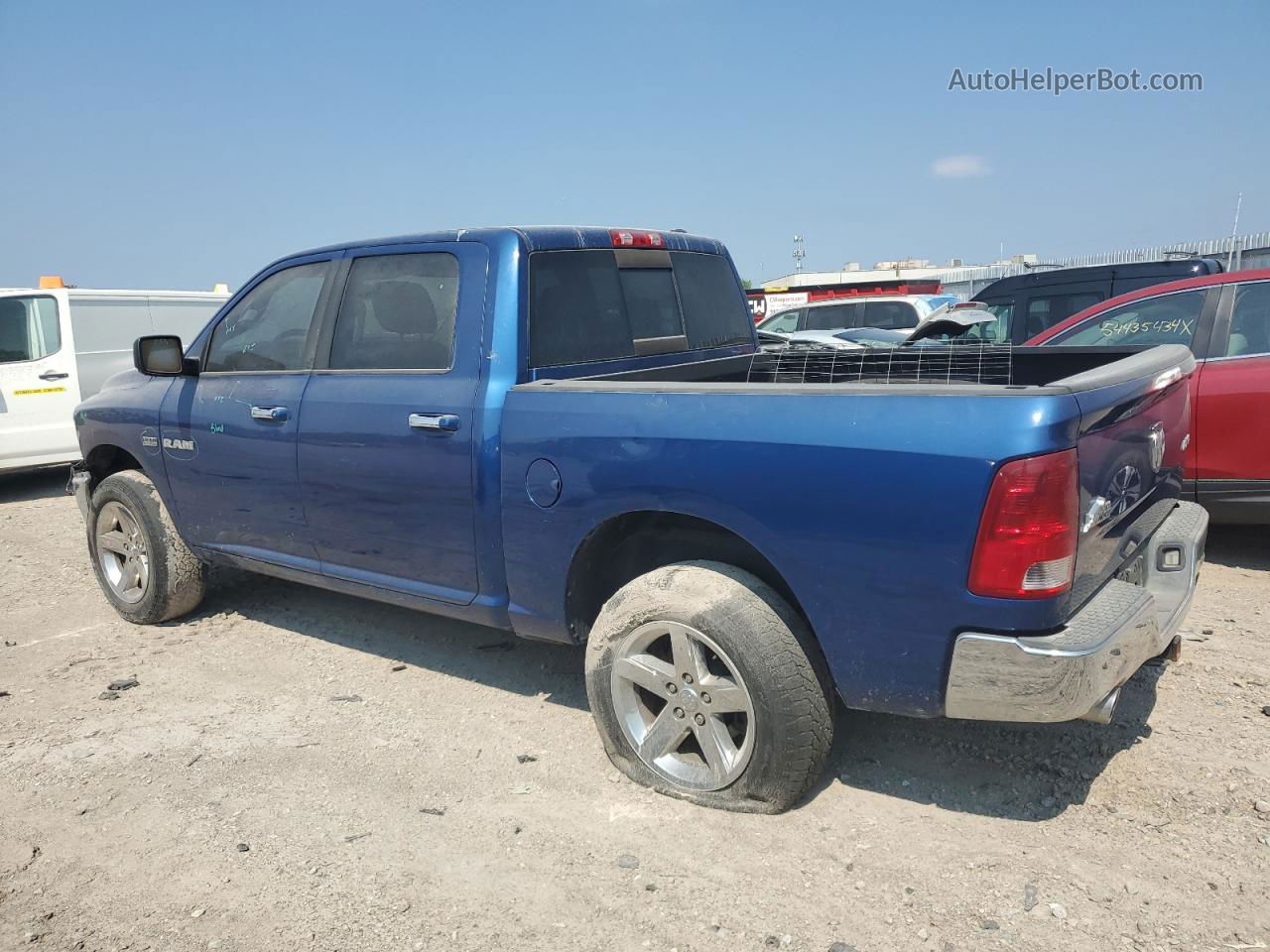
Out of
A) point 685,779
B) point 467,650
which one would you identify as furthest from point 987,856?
point 467,650

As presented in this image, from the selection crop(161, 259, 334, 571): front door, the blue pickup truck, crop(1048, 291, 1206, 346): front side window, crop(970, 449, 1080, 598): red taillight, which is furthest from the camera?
crop(1048, 291, 1206, 346): front side window

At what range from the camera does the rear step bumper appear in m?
2.40

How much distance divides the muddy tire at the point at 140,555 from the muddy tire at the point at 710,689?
2825 mm

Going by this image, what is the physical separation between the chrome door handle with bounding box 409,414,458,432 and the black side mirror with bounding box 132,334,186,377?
5.71ft

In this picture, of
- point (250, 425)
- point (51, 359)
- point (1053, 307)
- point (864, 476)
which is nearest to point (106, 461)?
point (250, 425)

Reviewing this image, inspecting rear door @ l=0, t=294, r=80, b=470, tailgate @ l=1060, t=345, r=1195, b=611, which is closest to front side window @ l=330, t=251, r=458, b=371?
tailgate @ l=1060, t=345, r=1195, b=611

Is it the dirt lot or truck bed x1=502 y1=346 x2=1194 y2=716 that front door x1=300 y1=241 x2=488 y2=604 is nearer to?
truck bed x1=502 y1=346 x2=1194 y2=716

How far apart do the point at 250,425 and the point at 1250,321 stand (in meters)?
5.35

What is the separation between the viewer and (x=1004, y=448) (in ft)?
7.60

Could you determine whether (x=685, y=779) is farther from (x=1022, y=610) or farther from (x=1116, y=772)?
(x=1116, y=772)

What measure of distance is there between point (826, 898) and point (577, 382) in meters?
1.79

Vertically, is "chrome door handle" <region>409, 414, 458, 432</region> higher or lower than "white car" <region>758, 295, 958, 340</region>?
lower

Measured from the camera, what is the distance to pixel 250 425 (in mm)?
4219

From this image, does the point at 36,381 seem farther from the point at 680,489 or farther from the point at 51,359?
the point at 680,489
